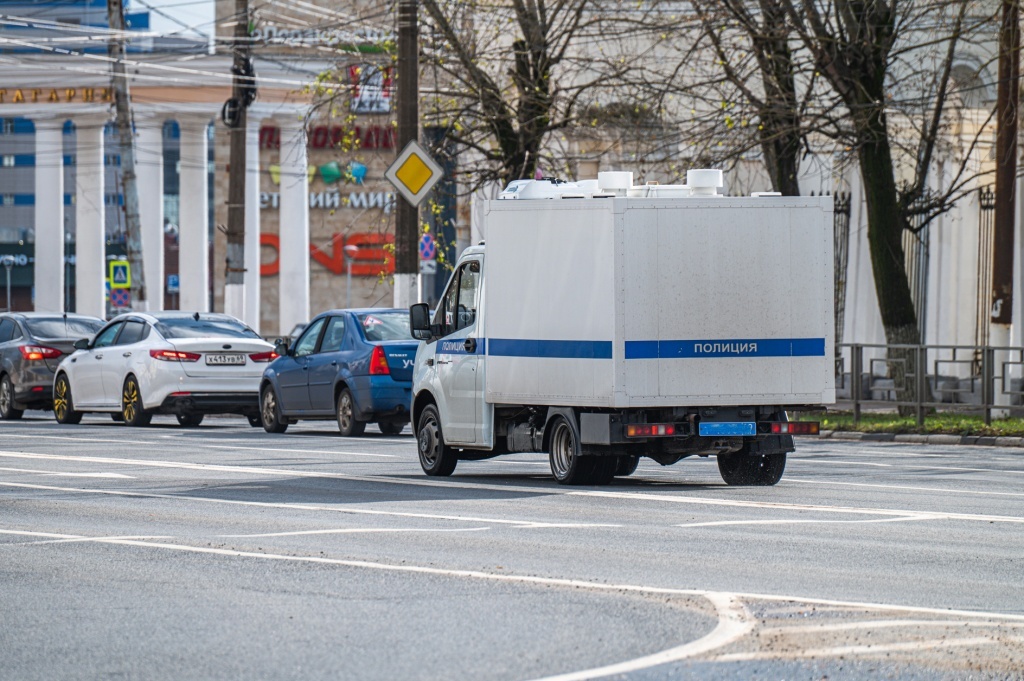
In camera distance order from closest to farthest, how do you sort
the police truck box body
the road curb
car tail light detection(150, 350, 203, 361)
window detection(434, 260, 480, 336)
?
the police truck box body, window detection(434, 260, 480, 336), the road curb, car tail light detection(150, 350, 203, 361)

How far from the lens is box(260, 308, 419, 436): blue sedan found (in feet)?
74.9

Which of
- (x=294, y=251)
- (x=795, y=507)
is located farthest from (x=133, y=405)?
(x=294, y=251)

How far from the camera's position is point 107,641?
752 cm

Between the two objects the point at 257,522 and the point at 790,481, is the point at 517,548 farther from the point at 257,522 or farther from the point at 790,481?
the point at 790,481

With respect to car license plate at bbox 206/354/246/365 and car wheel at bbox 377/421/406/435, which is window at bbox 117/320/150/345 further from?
car wheel at bbox 377/421/406/435

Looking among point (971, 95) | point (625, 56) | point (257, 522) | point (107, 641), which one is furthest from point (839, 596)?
point (971, 95)

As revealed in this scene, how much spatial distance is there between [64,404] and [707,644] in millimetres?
21052

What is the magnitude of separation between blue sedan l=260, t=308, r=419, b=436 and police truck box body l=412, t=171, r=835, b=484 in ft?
22.4

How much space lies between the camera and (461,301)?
55.3 ft

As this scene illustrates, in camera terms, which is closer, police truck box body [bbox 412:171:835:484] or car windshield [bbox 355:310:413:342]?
police truck box body [bbox 412:171:835:484]

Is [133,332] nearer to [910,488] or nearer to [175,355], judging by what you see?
[175,355]

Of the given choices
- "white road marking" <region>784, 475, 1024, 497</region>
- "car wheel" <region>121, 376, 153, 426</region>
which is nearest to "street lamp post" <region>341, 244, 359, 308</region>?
"car wheel" <region>121, 376, 153, 426</region>

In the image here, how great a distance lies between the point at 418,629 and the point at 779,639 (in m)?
1.48

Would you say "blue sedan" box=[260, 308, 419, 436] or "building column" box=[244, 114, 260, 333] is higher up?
Answer: "building column" box=[244, 114, 260, 333]
